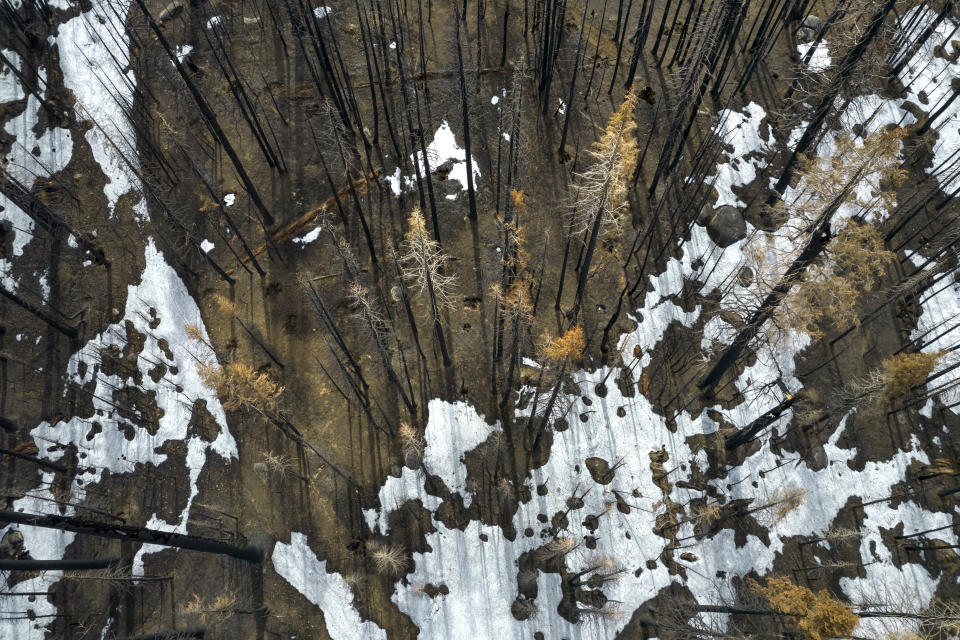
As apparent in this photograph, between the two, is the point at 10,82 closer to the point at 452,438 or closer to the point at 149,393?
the point at 149,393

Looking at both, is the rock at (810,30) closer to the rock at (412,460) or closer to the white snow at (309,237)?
the white snow at (309,237)

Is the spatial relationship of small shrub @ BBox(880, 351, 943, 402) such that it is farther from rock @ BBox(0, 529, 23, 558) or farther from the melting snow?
rock @ BBox(0, 529, 23, 558)

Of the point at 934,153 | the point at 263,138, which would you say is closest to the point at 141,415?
the point at 263,138

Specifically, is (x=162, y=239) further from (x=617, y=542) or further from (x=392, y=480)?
(x=617, y=542)

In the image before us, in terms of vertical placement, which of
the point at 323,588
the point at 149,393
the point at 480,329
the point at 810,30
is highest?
the point at 810,30

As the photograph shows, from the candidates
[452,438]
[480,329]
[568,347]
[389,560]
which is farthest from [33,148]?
[568,347]

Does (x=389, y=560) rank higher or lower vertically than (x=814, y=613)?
higher

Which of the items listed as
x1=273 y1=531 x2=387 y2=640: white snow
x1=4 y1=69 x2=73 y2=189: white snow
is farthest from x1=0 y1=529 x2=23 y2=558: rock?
x1=4 y1=69 x2=73 y2=189: white snow

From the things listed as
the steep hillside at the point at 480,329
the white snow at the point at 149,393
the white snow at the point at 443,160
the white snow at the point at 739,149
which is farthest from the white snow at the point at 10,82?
the white snow at the point at 739,149

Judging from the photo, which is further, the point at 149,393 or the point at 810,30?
the point at 810,30
